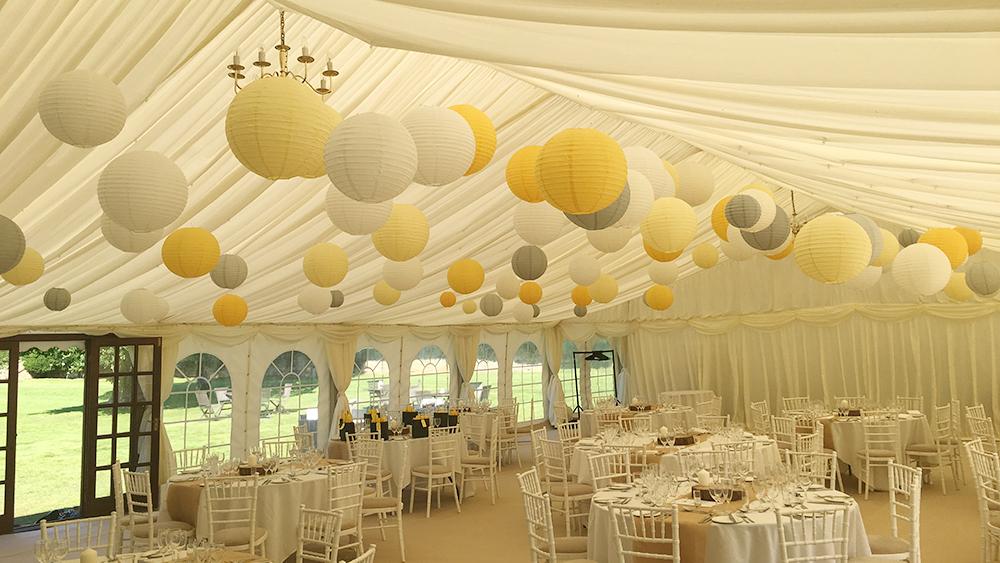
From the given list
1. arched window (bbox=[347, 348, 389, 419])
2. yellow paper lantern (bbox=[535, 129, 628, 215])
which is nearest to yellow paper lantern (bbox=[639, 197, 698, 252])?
yellow paper lantern (bbox=[535, 129, 628, 215])

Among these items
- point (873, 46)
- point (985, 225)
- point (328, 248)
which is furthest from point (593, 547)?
point (985, 225)

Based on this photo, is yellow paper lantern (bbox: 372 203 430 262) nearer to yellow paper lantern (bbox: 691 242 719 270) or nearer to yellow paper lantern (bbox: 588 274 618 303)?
yellow paper lantern (bbox: 588 274 618 303)

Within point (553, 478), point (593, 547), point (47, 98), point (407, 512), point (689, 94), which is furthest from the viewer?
point (407, 512)

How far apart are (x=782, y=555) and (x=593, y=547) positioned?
1.23 m

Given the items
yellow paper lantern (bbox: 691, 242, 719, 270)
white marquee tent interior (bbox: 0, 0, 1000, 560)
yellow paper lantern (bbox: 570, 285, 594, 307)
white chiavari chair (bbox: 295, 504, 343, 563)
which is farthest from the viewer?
yellow paper lantern (bbox: 570, 285, 594, 307)

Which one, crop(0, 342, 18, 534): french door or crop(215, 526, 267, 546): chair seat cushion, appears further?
crop(0, 342, 18, 534): french door

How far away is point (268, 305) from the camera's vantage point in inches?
365

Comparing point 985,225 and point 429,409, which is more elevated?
point 985,225

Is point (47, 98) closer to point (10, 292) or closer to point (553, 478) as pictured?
point (10, 292)

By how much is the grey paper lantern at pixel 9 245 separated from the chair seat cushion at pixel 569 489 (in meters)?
4.94

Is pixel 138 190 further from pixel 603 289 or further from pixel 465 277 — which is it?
pixel 603 289

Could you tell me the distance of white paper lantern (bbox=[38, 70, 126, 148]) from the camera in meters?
2.76

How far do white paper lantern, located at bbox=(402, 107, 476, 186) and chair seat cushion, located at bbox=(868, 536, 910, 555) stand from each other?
379cm

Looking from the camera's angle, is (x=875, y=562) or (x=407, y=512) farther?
(x=407, y=512)
